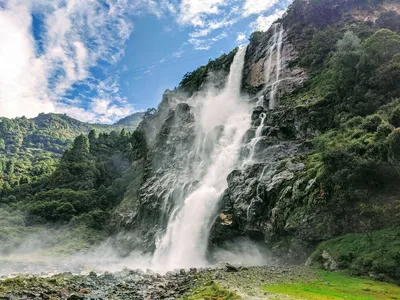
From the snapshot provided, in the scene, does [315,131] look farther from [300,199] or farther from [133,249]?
[133,249]

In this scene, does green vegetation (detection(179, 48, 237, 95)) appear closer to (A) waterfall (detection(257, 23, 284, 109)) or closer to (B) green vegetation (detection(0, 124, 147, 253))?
(A) waterfall (detection(257, 23, 284, 109))

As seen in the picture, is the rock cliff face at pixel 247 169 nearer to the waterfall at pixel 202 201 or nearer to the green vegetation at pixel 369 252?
the waterfall at pixel 202 201

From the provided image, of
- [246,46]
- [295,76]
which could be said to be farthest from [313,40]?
[246,46]

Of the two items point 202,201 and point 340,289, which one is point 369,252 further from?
point 202,201

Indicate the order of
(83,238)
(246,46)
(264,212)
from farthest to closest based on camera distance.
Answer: (246,46), (83,238), (264,212)

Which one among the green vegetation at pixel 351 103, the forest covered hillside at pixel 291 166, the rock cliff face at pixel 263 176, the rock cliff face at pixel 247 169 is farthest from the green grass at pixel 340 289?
the rock cliff face at pixel 247 169

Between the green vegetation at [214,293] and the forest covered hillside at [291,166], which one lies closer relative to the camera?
the green vegetation at [214,293]

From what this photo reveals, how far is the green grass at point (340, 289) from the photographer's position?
13.1 m

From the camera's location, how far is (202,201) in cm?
4238

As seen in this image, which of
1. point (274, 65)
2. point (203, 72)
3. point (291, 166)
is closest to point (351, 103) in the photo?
point (291, 166)

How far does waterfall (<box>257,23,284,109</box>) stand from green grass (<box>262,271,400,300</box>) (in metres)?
41.8

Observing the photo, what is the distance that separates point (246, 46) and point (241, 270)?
6946 centimetres

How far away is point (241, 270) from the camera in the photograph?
872 inches

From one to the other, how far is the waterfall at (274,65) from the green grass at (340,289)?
41798mm
